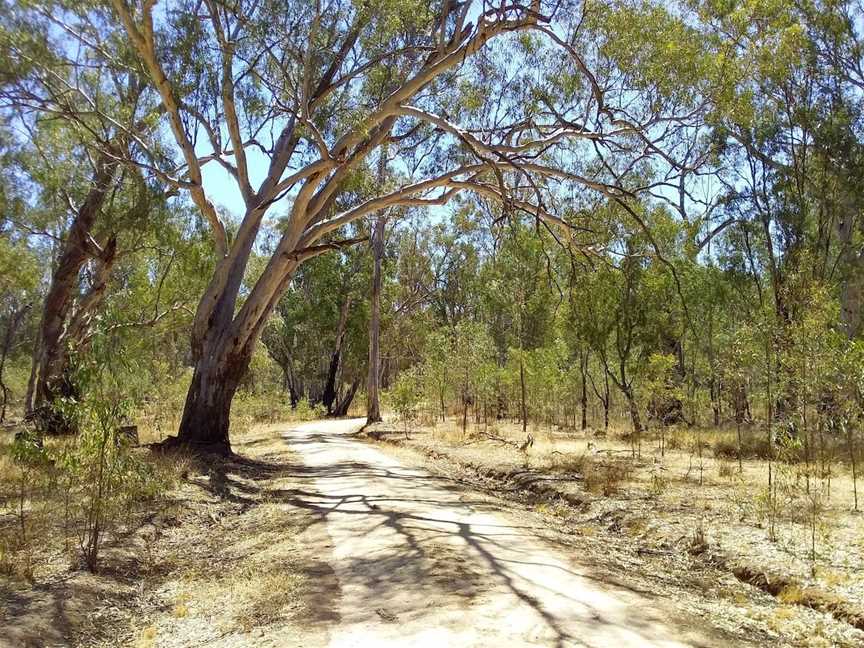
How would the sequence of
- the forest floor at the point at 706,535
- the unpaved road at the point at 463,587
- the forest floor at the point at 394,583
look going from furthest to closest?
1. the forest floor at the point at 706,535
2. the forest floor at the point at 394,583
3. the unpaved road at the point at 463,587

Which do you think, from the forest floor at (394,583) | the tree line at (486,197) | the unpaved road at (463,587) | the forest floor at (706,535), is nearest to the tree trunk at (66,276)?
the tree line at (486,197)

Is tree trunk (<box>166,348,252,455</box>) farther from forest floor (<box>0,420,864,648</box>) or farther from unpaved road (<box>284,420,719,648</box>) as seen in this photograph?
unpaved road (<box>284,420,719,648</box>)

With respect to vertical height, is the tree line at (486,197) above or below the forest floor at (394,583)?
above

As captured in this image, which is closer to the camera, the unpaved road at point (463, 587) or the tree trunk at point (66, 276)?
the unpaved road at point (463, 587)

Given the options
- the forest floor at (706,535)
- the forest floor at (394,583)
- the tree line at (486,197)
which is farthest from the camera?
the tree line at (486,197)

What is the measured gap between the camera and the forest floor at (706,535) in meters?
4.61

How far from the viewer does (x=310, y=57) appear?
10969 mm

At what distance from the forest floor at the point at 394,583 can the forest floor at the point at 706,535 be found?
33 millimetres

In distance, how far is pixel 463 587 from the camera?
4.84m

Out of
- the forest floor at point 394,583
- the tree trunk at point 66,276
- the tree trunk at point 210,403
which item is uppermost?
the tree trunk at point 66,276

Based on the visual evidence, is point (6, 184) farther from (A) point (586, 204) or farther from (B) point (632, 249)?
(B) point (632, 249)

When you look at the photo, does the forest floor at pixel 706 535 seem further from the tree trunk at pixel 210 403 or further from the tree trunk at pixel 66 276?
the tree trunk at pixel 66 276

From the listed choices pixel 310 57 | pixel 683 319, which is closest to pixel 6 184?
pixel 310 57

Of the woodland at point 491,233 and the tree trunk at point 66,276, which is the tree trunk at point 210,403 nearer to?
the woodland at point 491,233
